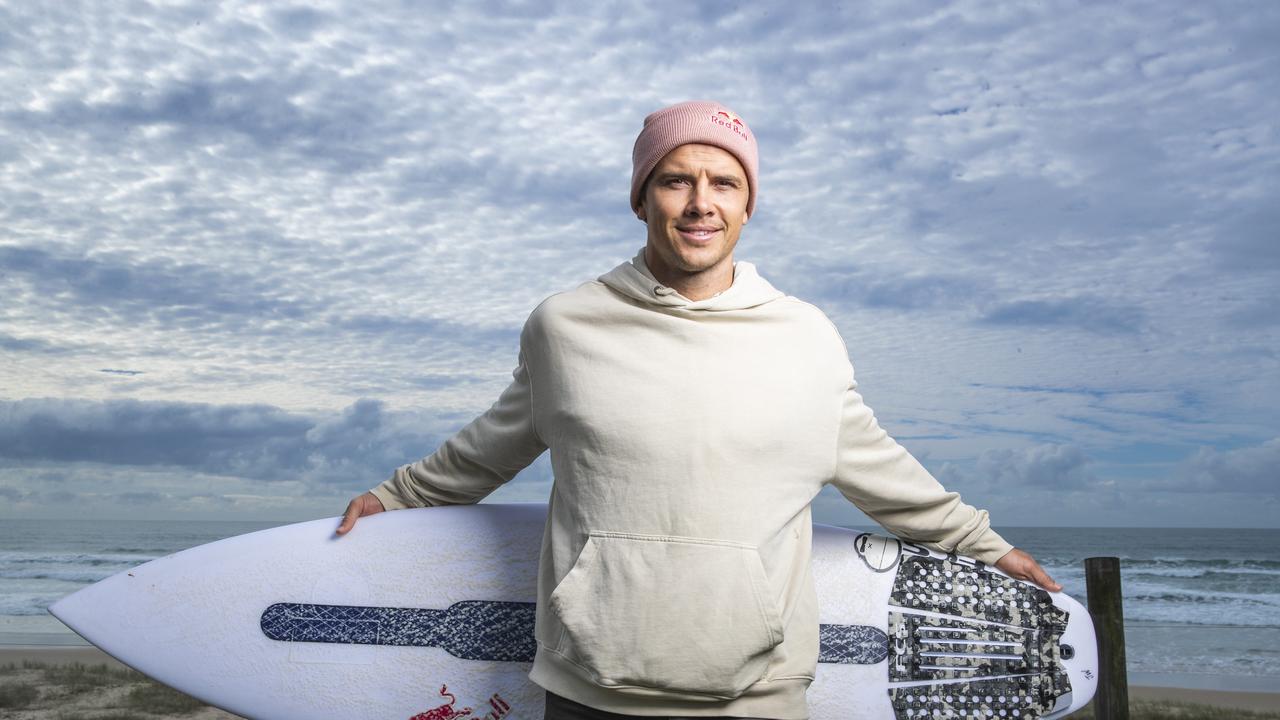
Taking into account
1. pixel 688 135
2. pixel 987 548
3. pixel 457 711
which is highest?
pixel 688 135

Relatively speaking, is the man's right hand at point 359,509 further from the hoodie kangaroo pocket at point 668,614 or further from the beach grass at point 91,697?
the beach grass at point 91,697

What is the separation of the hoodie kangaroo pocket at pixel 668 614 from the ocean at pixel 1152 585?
8.56 m

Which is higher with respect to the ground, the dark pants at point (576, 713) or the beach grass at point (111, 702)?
the dark pants at point (576, 713)

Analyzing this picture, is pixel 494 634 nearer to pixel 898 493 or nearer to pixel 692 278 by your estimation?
pixel 898 493

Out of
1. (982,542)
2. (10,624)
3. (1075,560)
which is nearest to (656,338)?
(982,542)

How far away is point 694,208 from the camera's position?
6.29ft

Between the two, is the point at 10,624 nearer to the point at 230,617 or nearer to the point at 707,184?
the point at 230,617

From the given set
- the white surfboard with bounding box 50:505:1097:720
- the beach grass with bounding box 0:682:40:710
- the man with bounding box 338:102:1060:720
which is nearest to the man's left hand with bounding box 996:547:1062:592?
the white surfboard with bounding box 50:505:1097:720

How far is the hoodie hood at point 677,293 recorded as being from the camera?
198 centimetres

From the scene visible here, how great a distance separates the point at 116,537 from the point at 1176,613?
26.7 meters

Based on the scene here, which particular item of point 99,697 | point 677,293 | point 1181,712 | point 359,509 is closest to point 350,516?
point 359,509

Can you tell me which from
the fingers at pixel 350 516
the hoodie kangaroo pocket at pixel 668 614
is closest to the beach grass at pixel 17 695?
the fingers at pixel 350 516

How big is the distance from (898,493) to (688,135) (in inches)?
39.1

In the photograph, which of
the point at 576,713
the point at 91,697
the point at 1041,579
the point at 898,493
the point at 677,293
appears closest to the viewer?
the point at 576,713
